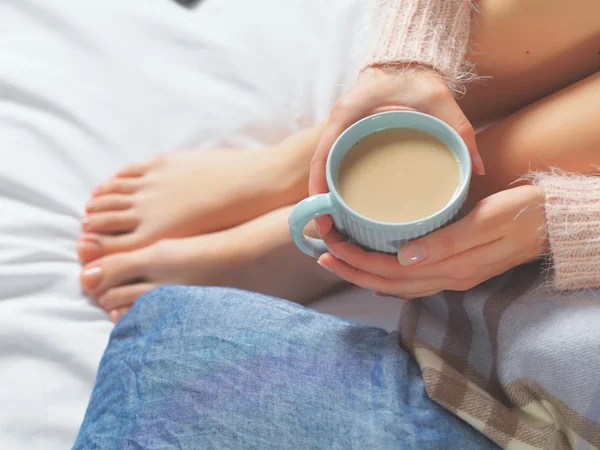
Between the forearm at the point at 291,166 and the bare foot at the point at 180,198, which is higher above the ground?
the forearm at the point at 291,166

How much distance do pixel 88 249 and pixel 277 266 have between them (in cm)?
29

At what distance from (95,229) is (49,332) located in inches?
7.7

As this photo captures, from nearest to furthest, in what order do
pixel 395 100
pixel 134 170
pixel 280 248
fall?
pixel 395 100 → pixel 280 248 → pixel 134 170

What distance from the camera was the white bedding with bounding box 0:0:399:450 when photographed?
2.87 feet

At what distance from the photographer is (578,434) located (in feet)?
1.91

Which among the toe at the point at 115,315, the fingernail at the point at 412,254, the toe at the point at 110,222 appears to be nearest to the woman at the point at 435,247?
the fingernail at the point at 412,254

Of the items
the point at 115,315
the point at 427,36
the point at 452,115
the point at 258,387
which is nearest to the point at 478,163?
the point at 452,115

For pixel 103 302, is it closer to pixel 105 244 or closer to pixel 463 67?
pixel 105 244

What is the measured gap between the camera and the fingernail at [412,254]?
54 centimetres

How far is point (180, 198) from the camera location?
0.93 m

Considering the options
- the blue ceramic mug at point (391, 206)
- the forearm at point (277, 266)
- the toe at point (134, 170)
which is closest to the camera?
the blue ceramic mug at point (391, 206)

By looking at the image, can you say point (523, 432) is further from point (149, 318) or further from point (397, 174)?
point (149, 318)

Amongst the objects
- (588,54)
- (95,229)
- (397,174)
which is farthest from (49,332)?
(588,54)

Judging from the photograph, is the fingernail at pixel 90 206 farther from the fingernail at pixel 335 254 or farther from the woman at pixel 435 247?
the fingernail at pixel 335 254
